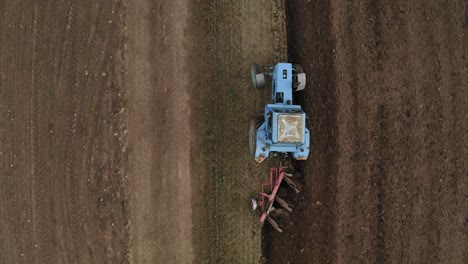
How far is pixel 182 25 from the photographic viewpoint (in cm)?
1134

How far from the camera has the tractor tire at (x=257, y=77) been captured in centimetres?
1099

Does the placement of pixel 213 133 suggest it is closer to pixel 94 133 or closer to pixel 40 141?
pixel 94 133

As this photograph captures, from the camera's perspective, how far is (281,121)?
10.1 meters

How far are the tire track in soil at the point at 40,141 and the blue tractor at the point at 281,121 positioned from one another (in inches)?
204

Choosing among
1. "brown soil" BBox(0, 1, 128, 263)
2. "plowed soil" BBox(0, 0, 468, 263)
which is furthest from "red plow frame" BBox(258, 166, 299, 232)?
"brown soil" BBox(0, 1, 128, 263)

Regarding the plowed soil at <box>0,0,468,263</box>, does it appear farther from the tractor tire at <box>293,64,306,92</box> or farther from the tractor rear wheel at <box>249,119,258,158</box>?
the tractor tire at <box>293,64,306,92</box>

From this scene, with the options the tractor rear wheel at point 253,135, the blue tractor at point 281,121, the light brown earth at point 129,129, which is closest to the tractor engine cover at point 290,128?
the blue tractor at point 281,121

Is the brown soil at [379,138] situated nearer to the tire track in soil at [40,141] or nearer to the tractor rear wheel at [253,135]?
the tractor rear wheel at [253,135]

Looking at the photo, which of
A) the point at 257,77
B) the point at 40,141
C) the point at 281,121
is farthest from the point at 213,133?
the point at 40,141

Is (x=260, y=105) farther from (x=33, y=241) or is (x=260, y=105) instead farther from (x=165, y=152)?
(x=33, y=241)

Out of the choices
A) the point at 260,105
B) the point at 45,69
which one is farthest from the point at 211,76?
the point at 45,69

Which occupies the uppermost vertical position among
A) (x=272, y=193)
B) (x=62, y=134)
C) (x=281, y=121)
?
(x=281, y=121)

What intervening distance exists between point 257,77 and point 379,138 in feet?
11.3

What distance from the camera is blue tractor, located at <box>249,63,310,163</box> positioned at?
A: 1009 centimetres
